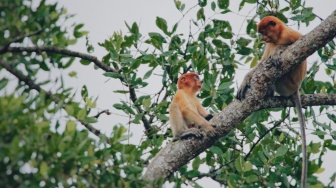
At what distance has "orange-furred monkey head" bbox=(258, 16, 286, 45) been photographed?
622 cm

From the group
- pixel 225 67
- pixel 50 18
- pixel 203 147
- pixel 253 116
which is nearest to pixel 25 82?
pixel 50 18

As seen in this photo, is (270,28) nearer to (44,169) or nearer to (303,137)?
(303,137)

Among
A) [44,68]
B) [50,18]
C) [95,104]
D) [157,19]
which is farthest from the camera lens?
[157,19]

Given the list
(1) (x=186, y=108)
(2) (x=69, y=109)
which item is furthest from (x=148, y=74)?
(2) (x=69, y=109)

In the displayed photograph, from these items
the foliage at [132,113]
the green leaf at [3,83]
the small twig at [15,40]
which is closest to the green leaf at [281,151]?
the foliage at [132,113]

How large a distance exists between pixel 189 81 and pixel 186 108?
49 centimetres

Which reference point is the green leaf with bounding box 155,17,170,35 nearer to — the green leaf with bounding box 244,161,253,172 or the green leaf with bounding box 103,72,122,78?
the green leaf with bounding box 103,72,122,78

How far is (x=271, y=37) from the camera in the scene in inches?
248

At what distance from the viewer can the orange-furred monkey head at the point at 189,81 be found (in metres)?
6.83

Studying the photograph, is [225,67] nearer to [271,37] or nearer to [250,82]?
[271,37]

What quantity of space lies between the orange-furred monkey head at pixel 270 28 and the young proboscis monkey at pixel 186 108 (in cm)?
112

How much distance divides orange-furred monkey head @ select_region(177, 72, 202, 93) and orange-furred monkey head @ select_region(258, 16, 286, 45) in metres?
1.12

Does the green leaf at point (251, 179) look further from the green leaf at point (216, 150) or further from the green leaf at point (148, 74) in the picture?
the green leaf at point (148, 74)

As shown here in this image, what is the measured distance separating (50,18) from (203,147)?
7.15 feet
